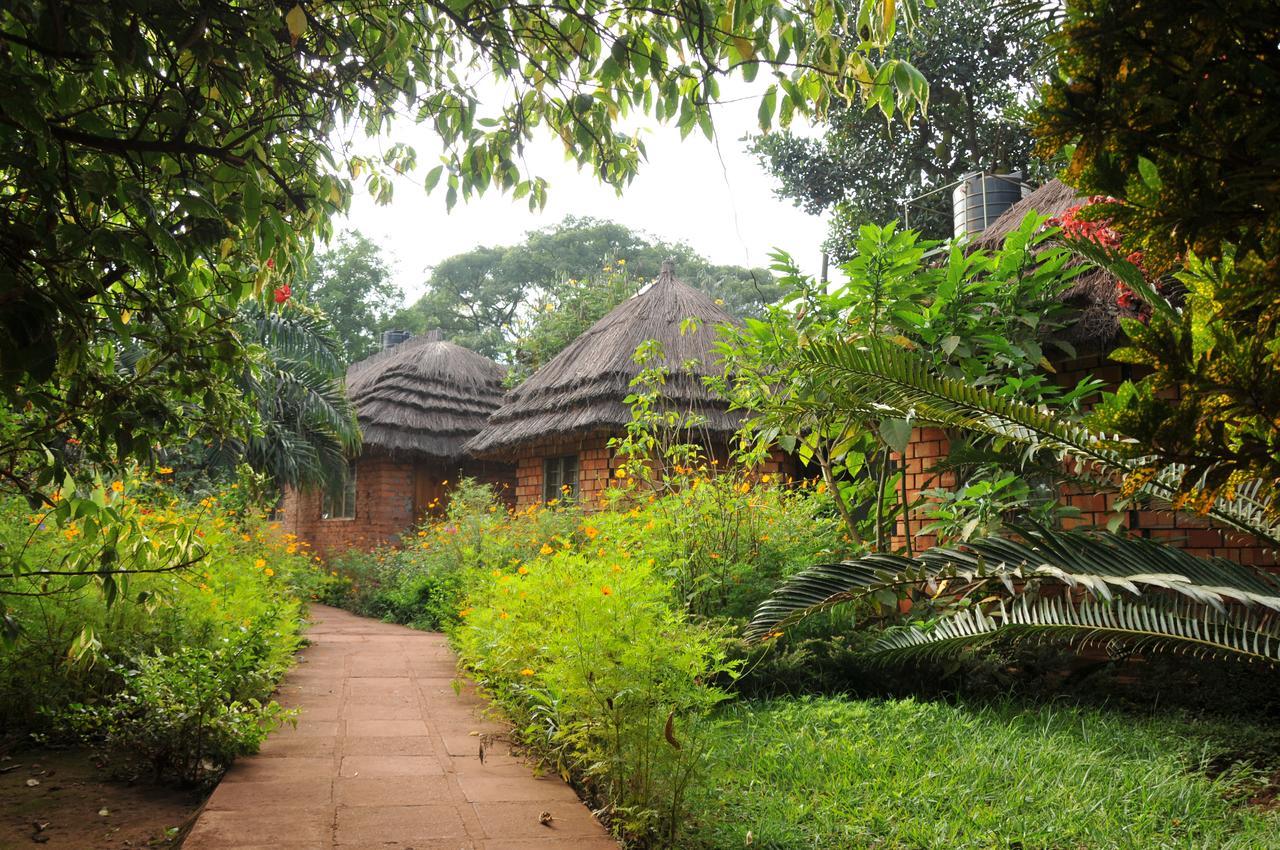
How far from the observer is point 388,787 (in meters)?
3.55

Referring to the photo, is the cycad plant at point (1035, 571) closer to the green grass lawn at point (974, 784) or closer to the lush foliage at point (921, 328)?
the green grass lawn at point (974, 784)

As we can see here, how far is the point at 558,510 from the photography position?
32.1 feet

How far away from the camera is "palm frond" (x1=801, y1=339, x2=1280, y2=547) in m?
3.93

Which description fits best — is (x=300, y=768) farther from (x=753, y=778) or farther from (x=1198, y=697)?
(x=1198, y=697)

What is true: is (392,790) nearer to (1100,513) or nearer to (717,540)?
(717,540)

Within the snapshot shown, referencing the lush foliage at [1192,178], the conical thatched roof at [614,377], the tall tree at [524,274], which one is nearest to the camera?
the lush foliage at [1192,178]

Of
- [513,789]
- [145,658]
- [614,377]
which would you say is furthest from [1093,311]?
[614,377]

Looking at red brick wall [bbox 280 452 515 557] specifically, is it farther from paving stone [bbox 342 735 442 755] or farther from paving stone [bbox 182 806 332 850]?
paving stone [bbox 182 806 332 850]

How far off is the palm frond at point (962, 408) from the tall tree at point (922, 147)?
1213 cm

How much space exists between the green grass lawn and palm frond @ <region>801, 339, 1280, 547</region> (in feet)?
3.18

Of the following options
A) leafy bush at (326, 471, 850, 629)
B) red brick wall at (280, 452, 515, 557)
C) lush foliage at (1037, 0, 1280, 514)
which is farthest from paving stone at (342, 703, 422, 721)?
red brick wall at (280, 452, 515, 557)

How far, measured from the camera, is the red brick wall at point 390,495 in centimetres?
1602

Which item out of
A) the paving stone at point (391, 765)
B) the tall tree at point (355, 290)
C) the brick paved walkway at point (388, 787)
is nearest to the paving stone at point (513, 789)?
the brick paved walkway at point (388, 787)

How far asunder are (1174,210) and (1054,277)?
15.5ft
